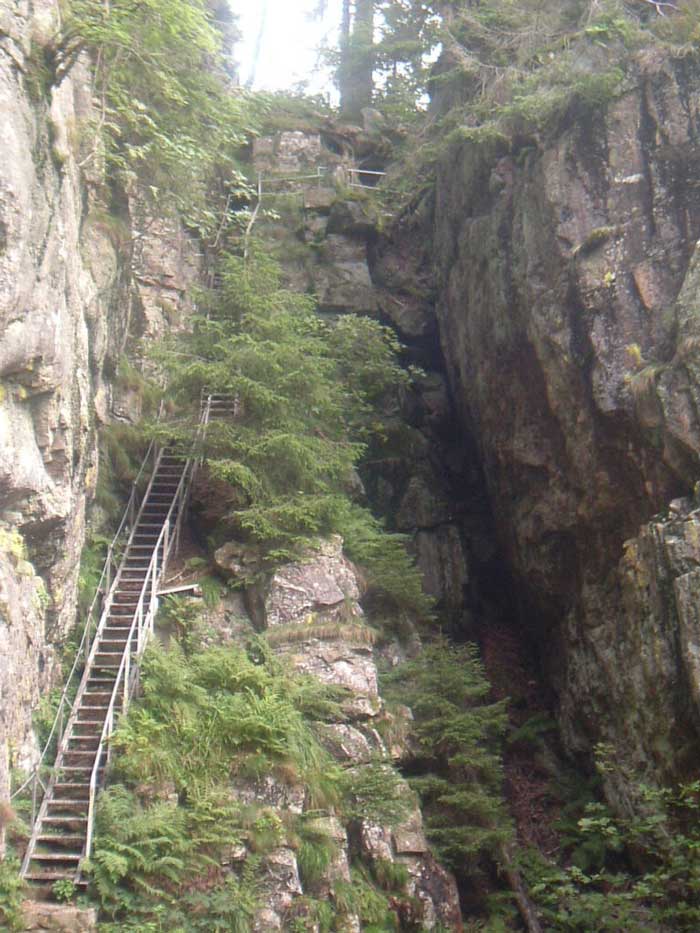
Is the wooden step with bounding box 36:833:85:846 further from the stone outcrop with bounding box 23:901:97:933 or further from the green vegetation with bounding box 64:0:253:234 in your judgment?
the green vegetation with bounding box 64:0:253:234

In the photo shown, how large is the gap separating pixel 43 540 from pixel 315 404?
18.4ft

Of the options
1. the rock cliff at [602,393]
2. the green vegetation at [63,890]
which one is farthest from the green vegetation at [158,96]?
the green vegetation at [63,890]

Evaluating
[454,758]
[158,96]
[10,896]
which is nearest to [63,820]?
[10,896]

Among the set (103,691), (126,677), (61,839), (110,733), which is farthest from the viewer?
(103,691)

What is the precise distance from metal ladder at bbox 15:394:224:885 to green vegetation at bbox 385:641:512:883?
11.8 feet

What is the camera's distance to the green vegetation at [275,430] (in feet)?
44.9

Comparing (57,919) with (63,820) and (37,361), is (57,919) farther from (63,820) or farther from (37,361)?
(37,361)

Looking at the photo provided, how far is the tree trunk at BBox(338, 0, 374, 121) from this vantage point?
26609mm

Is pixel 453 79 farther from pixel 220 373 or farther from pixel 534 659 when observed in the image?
pixel 534 659

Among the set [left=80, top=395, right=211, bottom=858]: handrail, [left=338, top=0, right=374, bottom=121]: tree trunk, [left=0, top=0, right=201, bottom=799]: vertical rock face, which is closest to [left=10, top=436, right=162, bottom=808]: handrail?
[left=0, top=0, right=201, bottom=799]: vertical rock face

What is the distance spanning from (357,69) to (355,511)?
55.0 ft

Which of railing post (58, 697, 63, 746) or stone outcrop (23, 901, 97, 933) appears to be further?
railing post (58, 697, 63, 746)

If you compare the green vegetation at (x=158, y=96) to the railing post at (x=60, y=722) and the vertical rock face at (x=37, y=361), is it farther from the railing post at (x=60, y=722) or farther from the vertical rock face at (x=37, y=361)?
the railing post at (x=60, y=722)

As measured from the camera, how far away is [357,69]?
26844 mm
